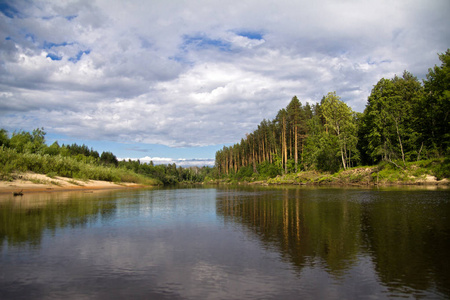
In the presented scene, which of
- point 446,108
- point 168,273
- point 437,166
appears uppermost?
point 446,108

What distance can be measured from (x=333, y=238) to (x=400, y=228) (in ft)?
→ 12.7

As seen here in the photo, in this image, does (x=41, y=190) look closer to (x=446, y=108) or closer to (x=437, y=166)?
(x=437, y=166)

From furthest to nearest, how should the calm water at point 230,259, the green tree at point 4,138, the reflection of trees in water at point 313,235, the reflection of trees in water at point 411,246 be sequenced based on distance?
1. the green tree at point 4,138
2. the reflection of trees in water at point 313,235
3. the reflection of trees in water at point 411,246
4. the calm water at point 230,259

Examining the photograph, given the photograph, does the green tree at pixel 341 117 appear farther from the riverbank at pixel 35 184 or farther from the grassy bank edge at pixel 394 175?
the riverbank at pixel 35 184

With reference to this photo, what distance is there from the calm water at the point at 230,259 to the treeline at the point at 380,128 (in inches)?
1572

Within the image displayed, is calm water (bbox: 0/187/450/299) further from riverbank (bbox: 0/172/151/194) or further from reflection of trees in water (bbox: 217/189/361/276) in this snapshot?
riverbank (bbox: 0/172/151/194)

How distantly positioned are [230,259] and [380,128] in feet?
175

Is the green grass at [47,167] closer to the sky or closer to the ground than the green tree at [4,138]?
closer to the ground

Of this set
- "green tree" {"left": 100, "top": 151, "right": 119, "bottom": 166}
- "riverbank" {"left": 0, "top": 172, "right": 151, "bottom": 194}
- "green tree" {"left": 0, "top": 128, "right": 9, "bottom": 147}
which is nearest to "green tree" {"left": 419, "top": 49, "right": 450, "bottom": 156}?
"riverbank" {"left": 0, "top": 172, "right": 151, "bottom": 194}

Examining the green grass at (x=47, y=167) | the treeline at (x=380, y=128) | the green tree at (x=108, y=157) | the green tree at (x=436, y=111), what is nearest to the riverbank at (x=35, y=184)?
the green grass at (x=47, y=167)

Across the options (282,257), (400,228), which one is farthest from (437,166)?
(282,257)

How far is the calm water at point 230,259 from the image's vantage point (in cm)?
679

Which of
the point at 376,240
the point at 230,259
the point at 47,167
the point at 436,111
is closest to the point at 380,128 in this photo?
the point at 436,111

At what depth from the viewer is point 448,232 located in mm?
11875
